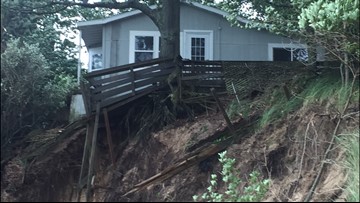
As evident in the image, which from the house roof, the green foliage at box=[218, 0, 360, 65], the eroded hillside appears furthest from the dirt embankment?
the house roof

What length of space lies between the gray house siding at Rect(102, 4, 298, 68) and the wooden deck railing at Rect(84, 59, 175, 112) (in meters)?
4.74

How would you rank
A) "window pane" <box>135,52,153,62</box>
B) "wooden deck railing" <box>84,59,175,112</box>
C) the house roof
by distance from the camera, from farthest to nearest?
"window pane" <box>135,52,153,62</box> → the house roof → "wooden deck railing" <box>84,59,175,112</box>

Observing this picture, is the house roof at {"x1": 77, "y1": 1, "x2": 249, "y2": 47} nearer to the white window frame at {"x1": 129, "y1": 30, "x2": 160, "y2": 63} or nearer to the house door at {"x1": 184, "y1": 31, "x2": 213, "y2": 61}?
the white window frame at {"x1": 129, "y1": 30, "x2": 160, "y2": 63}

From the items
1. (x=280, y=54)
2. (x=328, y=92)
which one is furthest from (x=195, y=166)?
(x=280, y=54)

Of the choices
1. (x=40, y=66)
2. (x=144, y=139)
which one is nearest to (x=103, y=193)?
(x=144, y=139)

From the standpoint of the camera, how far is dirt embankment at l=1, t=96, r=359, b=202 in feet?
25.4

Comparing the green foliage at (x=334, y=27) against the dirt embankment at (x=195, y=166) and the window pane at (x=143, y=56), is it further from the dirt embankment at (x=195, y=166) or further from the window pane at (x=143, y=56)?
the window pane at (x=143, y=56)

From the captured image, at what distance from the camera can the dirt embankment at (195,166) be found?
25.4 feet

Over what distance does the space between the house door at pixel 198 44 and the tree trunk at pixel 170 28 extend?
11.5 ft

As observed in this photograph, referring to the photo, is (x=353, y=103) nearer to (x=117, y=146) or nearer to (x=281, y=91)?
(x=281, y=91)

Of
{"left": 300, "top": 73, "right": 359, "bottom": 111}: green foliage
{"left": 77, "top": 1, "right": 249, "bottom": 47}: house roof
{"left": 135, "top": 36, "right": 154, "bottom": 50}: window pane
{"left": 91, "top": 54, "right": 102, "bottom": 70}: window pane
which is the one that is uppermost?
{"left": 77, "top": 1, "right": 249, "bottom": 47}: house roof

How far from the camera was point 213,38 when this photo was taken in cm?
1744

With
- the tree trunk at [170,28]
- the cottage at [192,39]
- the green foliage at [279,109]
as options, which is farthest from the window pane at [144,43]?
the green foliage at [279,109]

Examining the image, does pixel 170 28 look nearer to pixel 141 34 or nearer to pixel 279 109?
pixel 141 34
